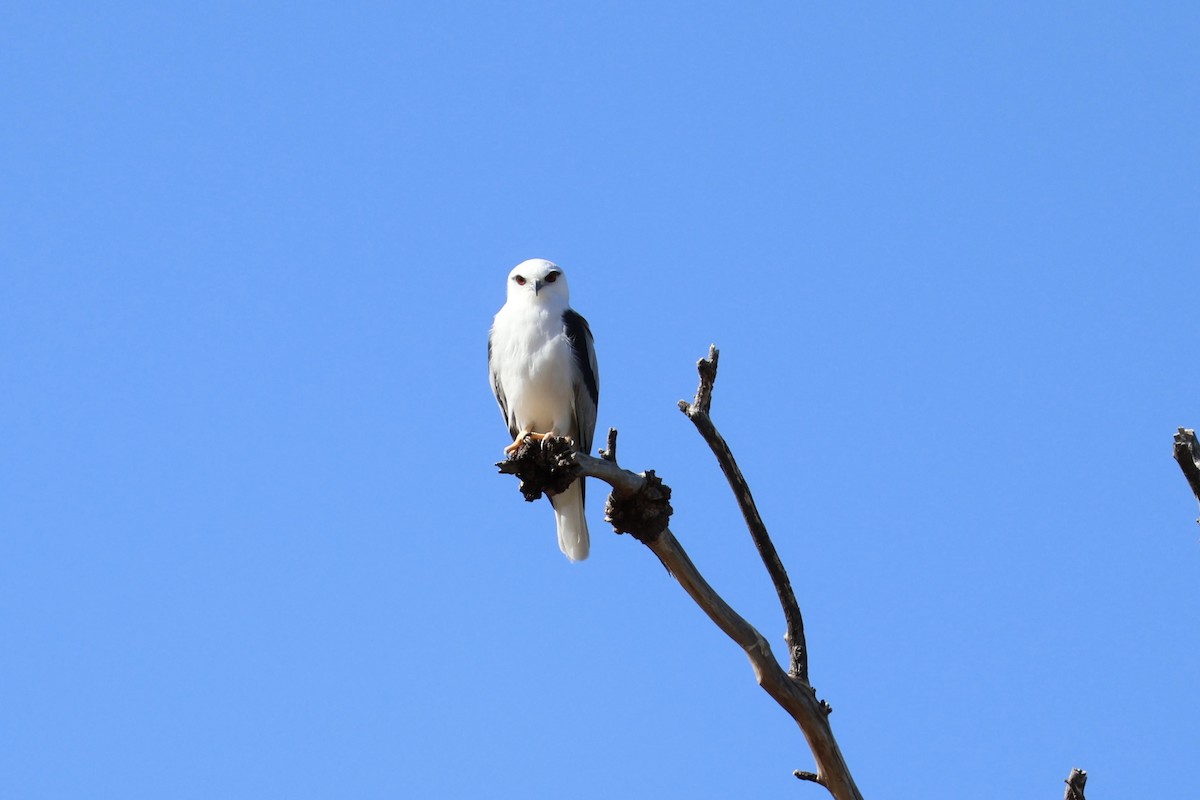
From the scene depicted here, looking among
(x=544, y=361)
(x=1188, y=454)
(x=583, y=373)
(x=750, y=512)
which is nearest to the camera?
(x=1188, y=454)

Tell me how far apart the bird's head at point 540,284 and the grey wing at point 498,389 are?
1.25ft

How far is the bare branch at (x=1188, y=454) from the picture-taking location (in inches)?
195

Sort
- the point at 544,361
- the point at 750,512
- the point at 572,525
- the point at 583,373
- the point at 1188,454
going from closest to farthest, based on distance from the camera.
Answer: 1. the point at 1188,454
2. the point at 750,512
3. the point at 572,525
4. the point at 544,361
5. the point at 583,373

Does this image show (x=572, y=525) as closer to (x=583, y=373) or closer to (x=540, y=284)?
(x=583, y=373)

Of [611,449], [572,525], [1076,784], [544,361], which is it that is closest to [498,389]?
[544,361]

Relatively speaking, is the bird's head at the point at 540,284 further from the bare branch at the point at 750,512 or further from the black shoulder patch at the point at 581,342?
the bare branch at the point at 750,512

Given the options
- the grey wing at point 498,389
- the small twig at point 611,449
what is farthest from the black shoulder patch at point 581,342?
the small twig at point 611,449

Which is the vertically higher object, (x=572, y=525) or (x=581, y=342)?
(x=581, y=342)

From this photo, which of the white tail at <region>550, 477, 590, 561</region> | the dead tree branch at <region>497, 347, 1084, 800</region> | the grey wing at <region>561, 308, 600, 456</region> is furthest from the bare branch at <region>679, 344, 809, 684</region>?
the grey wing at <region>561, 308, 600, 456</region>

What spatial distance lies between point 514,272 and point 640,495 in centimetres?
337

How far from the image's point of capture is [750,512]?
19.7 feet

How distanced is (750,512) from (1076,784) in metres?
1.72

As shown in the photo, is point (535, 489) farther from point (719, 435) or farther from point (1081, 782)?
point (1081, 782)

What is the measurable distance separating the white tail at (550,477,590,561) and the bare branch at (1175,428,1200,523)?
3.81 metres
